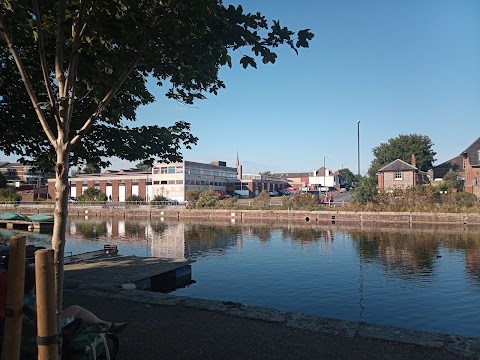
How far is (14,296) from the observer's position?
3.29 m

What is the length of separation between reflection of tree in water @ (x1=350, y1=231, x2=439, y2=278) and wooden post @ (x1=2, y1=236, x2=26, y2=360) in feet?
57.6

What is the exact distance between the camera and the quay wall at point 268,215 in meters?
40.4

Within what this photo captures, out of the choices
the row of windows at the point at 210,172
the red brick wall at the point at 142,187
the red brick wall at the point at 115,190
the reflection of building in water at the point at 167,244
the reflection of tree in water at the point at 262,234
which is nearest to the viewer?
the reflection of building in water at the point at 167,244

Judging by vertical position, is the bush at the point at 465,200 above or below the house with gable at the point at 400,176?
below

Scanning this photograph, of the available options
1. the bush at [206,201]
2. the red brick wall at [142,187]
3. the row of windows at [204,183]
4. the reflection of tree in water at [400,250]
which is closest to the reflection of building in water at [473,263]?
the reflection of tree in water at [400,250]

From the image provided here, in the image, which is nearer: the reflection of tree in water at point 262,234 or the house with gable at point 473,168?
the reflection of tree in water at point 262,234

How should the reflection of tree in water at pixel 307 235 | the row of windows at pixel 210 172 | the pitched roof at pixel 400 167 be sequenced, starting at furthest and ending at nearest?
the row of windows at pixel 210 172 → the pitched roof at pixel 400 167 → the reflection of tree in water at pixel 307 235

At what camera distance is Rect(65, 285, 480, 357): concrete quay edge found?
589 centimetres

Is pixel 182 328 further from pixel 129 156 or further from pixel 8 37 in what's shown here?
pixel 8 37

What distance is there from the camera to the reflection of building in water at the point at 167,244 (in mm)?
24791

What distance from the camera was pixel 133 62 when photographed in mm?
4492

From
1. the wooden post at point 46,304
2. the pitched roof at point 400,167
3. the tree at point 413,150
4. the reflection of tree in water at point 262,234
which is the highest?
the tree at point 413,150

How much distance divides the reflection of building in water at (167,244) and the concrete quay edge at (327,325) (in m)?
13.8

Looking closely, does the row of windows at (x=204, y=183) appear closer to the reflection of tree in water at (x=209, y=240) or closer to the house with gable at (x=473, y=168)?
the reflection of tree in water at (x=209, y=240)
